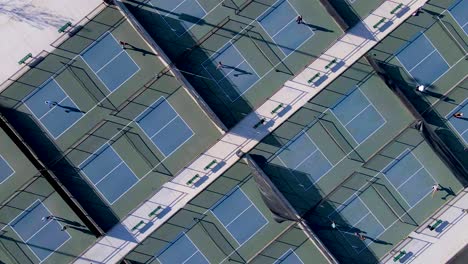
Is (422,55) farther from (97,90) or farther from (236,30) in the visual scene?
(97,90)

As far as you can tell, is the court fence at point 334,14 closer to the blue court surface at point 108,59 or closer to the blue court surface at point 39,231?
the blue court surface at point 108,59

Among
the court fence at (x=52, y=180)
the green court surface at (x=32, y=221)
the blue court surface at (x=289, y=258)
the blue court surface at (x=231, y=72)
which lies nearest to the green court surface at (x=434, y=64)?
the blue court surface at (x=231, y=72)

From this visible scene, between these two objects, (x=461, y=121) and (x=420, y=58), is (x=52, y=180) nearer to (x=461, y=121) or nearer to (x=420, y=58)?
(x=420, y=58)

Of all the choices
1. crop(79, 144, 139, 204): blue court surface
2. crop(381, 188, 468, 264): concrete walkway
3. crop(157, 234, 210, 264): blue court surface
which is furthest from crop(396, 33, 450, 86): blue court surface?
crop(79, 144, 139, 204): blue court surface

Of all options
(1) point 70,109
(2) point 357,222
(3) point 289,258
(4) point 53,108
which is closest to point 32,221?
(4) point 53,108

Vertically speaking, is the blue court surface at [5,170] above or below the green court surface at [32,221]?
above

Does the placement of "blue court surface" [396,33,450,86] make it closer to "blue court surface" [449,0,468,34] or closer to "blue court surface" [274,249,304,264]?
"blue court surface" [449,0,468,34]

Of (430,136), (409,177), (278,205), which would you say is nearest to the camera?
(278,205)
